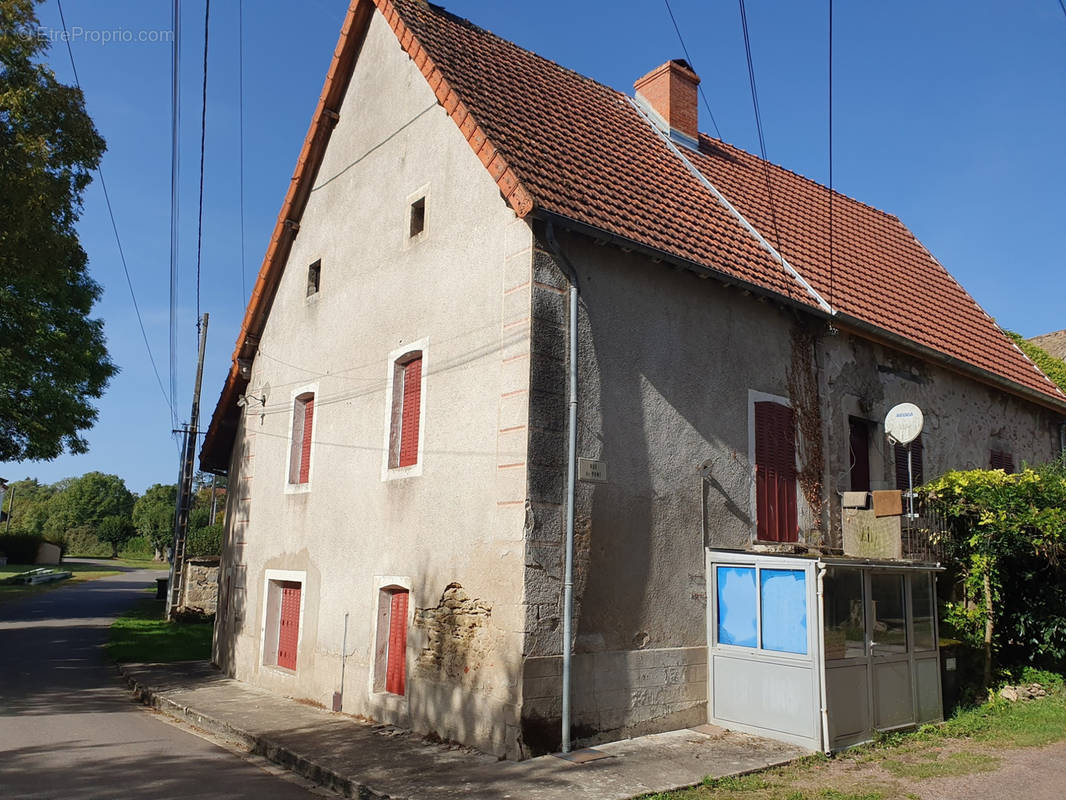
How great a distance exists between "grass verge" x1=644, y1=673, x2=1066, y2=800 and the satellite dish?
3.49 metres

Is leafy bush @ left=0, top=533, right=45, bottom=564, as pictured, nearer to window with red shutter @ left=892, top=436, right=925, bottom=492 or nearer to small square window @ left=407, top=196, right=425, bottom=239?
small square window @ left=407, top=196, right=425, bottom=239

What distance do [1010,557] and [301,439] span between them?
10526 millimetres

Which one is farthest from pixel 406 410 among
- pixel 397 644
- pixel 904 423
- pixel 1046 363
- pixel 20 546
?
pixel 20 546

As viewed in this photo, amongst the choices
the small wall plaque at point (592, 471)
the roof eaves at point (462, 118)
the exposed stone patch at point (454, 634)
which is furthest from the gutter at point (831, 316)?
the exposed stone patch at point (454, 634)

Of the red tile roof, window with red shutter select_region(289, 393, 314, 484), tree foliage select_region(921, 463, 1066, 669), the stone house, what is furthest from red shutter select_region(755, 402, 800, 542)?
window with red shutter select_region(289, 393, 314, 484)

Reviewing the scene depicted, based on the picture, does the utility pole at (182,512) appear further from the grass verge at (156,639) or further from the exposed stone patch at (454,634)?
the exposed stone patch at (454,634)

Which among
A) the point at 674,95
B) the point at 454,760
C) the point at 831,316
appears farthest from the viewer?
the point at 674,95

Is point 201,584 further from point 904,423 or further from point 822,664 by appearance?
point 822,664

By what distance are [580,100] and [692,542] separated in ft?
23.6

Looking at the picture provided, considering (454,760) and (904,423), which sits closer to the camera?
(454,760)

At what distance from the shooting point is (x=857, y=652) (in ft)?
28.9

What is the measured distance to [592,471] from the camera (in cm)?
868

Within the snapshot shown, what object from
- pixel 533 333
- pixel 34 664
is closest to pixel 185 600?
pixel 34 664

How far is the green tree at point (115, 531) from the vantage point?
3246 inches
